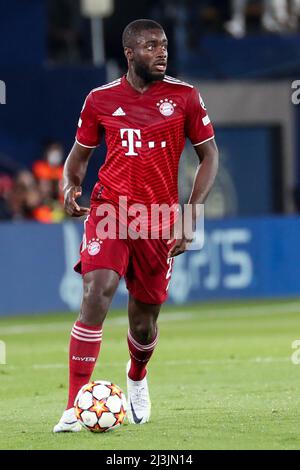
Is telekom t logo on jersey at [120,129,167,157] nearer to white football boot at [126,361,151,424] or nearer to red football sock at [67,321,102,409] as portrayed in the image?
red football sock at [67,321,102,409]

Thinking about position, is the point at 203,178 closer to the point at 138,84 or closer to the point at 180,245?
the point at 180,245

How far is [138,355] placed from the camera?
30.2 ft

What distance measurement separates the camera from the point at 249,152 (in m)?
26.0

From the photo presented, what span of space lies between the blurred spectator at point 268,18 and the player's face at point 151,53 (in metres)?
17.5

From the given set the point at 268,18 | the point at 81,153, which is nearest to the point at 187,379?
the point at 81,153

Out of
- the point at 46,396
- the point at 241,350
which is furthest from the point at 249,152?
the point at 46,396

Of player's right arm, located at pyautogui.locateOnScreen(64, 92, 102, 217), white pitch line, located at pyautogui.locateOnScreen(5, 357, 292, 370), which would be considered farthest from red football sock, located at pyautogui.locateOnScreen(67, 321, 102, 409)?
white pitch line, located at pyautogui.locateOnScreen(5, 357, 292, 370)

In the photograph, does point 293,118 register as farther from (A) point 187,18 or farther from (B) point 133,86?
(B) point 133,86

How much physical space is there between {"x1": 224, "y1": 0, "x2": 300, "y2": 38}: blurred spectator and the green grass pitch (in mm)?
7594

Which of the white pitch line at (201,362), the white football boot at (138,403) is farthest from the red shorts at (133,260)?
the white pitch line at (201,362)

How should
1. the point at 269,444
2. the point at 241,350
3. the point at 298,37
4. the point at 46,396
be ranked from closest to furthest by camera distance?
the point at 269,444 → the point at 46,396 → the point at 241,350 → the point at 298,37
